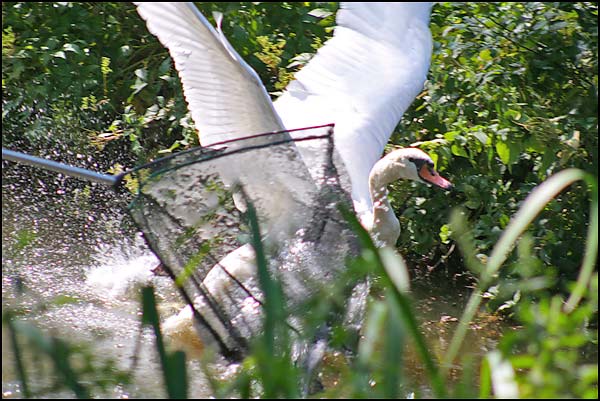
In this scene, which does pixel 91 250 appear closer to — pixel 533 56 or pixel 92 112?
pixel 92 112

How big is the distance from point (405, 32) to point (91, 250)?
1.86 meters

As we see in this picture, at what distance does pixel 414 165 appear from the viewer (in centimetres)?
447

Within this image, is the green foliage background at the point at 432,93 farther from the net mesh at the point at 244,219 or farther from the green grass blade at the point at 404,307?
the green grass blade at the point at 404,307

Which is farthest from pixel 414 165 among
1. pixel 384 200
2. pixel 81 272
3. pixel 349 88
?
pixel 81 272

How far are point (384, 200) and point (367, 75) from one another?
0.80m

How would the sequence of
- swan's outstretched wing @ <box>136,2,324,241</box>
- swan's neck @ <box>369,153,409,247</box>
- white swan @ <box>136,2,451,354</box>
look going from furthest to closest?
swan's neck @ <box>369,153,409,247</box>, white swan @ <box>136,2,451,354</box>, swan's outstretched wing @ <box>136,2,324,241</box>

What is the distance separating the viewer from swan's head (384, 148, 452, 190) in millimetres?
4422

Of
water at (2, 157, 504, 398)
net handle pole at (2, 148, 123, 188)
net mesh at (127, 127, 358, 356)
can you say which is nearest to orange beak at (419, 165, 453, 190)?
water at (2, 157, 504, 398)

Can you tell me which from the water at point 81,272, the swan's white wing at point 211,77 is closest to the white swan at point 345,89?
the swan's white wing at point 211,77

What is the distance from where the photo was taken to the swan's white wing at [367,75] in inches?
185

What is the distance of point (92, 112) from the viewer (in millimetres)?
6152

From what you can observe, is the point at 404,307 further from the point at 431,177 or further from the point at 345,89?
the point at 345,89

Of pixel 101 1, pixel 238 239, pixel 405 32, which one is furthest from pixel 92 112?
pixel 238 239

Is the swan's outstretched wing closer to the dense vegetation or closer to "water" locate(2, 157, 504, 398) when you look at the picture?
"water" locate(2, 157, 504, 398)
